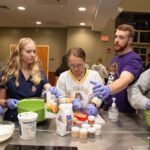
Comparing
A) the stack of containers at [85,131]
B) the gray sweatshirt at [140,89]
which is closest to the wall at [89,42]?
the gray sweatshirt at [140,89]

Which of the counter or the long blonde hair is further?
the long blonde hair

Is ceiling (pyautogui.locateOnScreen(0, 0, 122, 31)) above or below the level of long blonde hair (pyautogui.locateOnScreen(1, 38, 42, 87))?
above

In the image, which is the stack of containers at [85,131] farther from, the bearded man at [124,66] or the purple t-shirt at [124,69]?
the purple t-shirt at [124,69]

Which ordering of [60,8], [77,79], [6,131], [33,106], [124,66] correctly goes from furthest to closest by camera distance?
[60,8] < [77,79] < [124,66] < [33,106] < [6,131]

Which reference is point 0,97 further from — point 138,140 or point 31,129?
point 138,140

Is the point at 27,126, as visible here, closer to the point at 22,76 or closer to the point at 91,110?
the point at 91,110

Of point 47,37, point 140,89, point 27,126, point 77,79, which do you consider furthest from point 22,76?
point 47,37

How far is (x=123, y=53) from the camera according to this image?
7.29ft

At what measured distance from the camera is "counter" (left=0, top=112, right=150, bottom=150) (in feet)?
4.65

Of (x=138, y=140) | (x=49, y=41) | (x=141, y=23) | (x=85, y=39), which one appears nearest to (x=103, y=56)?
(x=85, y=39)

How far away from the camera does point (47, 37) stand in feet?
31.7

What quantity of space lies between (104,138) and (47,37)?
8.45 meters

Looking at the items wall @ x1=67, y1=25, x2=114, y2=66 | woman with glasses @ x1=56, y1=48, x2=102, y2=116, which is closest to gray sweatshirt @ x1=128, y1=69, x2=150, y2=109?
woman with glasses @ x1=56, y1=48, x2=102, y2=116

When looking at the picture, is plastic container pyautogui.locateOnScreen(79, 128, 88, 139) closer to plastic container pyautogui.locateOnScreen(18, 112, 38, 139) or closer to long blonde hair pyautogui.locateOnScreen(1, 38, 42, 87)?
plastic container pyautogui.locateOnScreen(18, 112, 38, 139)
